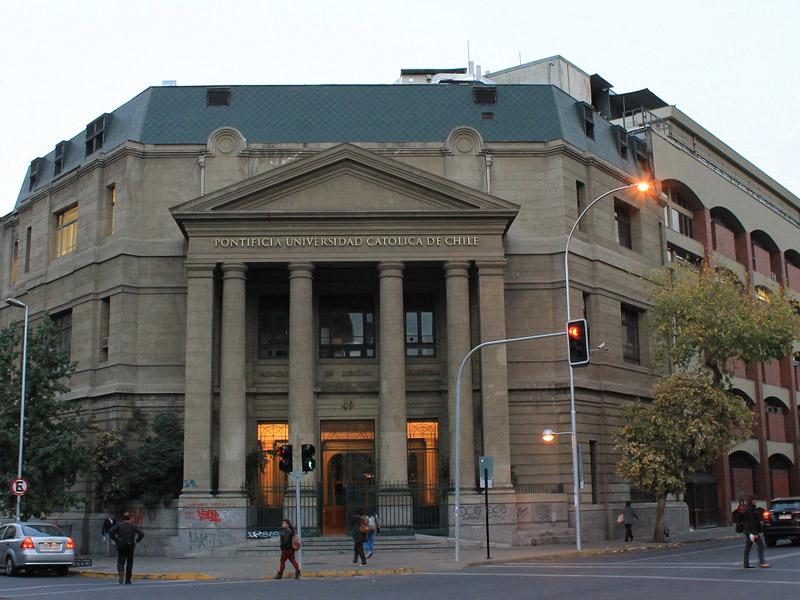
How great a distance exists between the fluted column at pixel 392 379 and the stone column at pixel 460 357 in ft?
6.20

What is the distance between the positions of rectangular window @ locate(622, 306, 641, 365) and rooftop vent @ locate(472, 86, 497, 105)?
37.7ft

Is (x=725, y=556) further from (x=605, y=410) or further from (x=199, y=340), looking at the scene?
(x=199, y=340)

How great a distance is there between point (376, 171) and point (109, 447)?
1507 centimetres

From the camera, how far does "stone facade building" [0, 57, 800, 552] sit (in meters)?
37.0

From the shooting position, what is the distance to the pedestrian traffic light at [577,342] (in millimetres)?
27406

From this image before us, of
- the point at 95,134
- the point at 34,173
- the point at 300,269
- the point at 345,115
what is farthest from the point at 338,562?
the point at 34,173

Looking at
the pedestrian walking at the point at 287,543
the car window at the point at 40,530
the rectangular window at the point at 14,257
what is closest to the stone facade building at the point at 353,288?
the rectangular window at the point at 14,257

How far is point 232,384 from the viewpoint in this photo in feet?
121

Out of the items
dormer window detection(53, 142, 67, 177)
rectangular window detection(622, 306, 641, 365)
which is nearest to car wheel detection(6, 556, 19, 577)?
dormer window detection(53, 142, 67, 177)

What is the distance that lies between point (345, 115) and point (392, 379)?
1291 centimetres

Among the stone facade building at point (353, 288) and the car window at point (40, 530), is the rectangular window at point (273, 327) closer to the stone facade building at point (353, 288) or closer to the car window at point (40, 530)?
the stone facade building at point (353, 288)

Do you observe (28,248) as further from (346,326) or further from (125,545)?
(125,545)

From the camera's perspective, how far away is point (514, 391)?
1581 inches

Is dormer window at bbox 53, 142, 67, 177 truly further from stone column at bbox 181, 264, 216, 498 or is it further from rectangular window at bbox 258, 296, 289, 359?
Answer: stone column at bbox 181, 264, 216, 498
